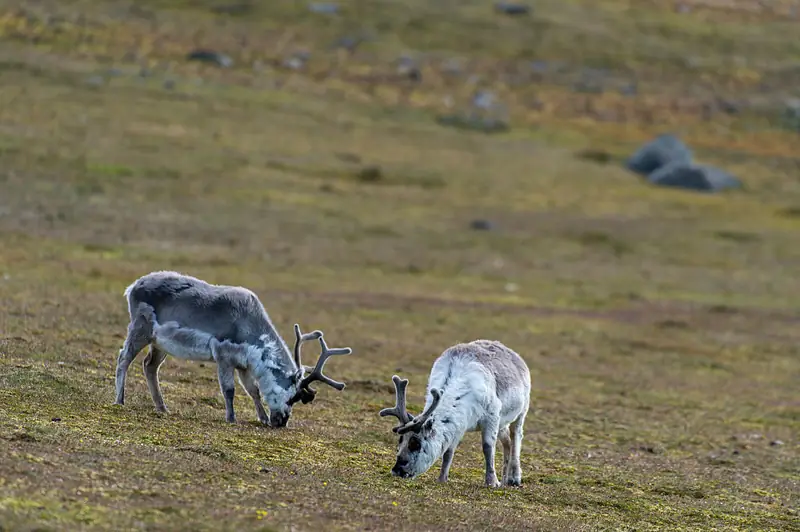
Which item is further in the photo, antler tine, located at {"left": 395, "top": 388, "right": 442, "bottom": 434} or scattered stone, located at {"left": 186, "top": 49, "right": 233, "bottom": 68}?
scattered stone, located at {"left": 186, "top": 49, "right": 233, "bottom": 68}

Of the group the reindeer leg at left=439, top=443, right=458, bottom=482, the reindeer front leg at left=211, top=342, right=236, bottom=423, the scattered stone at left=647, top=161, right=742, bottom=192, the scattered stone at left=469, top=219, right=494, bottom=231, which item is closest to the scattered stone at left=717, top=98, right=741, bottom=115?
the scattered stone at left=647, top=161, right=742, bottom=192

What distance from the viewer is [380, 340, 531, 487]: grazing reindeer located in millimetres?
13609

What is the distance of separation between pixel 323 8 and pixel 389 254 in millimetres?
53344

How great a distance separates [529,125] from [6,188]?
38.7 metres

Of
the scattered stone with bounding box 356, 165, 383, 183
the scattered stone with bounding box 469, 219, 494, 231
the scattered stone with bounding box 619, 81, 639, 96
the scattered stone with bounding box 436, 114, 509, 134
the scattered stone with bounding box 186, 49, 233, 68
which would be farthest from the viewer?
the scattered stone with bounding box 619, 81, 639, 96

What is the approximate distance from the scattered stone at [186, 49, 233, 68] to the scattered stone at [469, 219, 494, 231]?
98.1 ft

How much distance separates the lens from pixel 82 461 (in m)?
12.0

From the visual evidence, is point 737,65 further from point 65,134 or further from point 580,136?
point 65,134

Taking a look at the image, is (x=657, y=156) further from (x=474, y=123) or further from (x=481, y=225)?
(x=481, y=225)

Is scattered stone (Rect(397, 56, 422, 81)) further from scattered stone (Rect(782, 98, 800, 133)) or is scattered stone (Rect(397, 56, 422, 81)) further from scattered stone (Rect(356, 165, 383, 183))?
scattered stone (Rect(356, 165, 383, 183))

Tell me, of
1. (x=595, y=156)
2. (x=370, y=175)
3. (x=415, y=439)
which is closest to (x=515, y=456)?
(x=415, y=439)

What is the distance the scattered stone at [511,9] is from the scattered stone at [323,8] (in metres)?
14.3

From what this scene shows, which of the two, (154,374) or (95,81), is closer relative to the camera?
(154,374)

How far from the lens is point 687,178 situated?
59.6m
